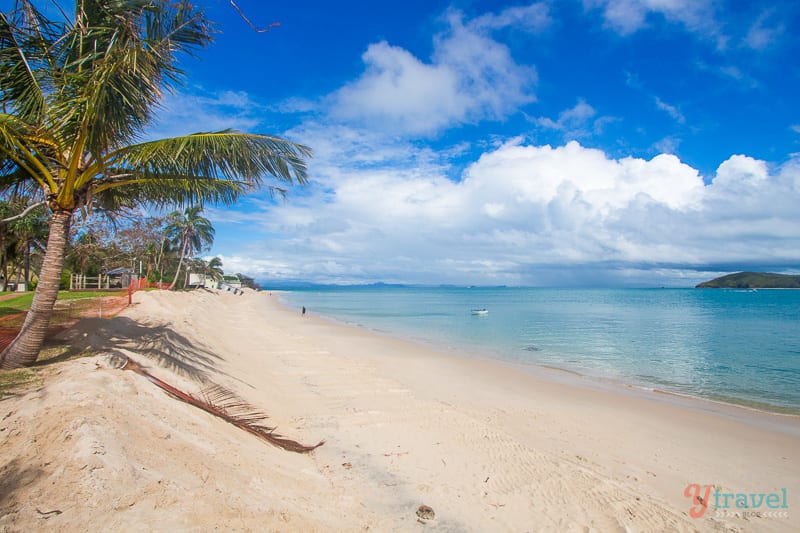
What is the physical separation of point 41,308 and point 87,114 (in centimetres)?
296

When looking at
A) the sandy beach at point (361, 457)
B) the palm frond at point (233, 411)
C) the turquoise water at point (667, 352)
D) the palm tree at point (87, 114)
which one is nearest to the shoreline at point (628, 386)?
the turquoise water at point (667, 352)

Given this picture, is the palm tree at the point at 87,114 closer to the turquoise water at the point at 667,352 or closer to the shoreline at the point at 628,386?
the shoreline at the point at 628,386

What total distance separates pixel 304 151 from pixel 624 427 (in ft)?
27.6

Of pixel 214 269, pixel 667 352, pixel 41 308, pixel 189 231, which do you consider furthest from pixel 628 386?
pixel 214 269

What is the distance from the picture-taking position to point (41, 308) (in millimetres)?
5855

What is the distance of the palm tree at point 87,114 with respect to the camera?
5520 millimetres

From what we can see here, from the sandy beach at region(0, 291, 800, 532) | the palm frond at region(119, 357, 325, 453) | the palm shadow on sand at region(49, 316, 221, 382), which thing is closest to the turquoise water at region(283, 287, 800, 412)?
the sandy beach at region(0, 291, 800, 532)

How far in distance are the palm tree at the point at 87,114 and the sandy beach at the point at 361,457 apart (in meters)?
2.58

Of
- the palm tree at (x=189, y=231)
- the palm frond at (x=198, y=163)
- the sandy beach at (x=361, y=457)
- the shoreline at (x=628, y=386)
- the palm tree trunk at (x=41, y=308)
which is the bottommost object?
the shoreline at (x=628, y=386)

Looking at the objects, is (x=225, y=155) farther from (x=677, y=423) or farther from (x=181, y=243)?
(x=181, y=243)

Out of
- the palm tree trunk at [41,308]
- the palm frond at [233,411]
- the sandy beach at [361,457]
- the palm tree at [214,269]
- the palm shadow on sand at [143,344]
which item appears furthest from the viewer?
the palm tree at [214,269]

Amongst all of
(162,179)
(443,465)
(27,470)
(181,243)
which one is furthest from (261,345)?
(181,243)

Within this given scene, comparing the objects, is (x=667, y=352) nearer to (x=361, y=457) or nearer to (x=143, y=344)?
(x=361, y=457)

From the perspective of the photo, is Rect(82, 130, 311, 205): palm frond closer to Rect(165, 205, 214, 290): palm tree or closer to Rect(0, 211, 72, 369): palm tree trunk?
Rect(0, 211, 72, 369): palm tree trunk
